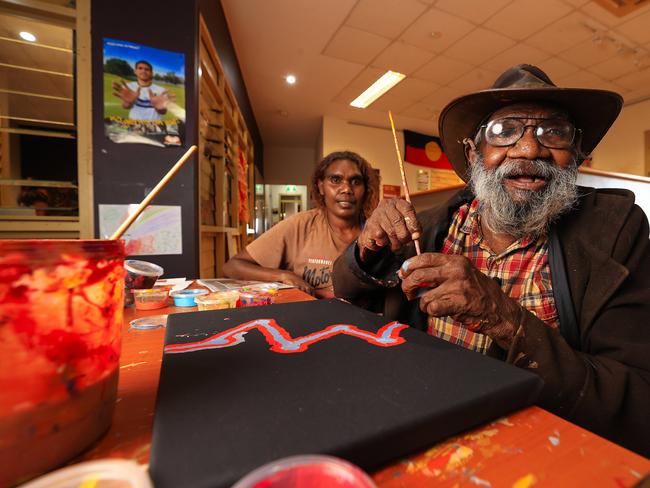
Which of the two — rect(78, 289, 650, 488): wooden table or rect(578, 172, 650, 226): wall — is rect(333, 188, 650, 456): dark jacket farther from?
rect(578, 172, 650, 226): wall

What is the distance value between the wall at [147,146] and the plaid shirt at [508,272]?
5.51 feet

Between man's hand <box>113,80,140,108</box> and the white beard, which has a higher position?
man's hand <box>113,80,140,108</box>

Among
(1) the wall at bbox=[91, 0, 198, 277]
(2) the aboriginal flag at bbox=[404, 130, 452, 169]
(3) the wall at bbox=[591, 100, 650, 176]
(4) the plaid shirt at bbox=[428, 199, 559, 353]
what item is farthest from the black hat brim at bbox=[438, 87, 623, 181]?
(2) the aboriginal flag at bbox=[404, 130, 452, 169]

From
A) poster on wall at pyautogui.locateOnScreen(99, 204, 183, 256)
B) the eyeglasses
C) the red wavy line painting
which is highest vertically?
the eyeglasses

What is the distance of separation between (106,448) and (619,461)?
48 centimetres

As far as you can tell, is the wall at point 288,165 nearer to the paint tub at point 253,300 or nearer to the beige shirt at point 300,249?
the beige shirt at point 300,249

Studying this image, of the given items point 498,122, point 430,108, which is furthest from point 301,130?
point 498,122

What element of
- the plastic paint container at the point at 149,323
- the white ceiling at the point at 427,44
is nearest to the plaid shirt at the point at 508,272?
the plastic paint container at the point at 149,323

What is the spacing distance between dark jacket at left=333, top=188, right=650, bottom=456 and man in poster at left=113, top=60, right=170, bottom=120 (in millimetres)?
1699

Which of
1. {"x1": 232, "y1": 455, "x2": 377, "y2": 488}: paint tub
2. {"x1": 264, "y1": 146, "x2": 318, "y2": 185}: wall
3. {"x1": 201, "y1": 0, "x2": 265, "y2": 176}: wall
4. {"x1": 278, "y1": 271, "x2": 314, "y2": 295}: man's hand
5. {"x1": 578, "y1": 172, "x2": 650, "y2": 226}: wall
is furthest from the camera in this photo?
{"x1": 264, "y1": 146, "x2": 318, "y2": 185}: wall

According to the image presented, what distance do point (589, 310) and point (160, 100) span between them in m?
2.34

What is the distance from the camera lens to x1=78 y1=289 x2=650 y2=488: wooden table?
263 millimetres

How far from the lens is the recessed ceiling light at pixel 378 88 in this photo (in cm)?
397

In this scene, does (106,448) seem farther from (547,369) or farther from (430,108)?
(430,108)
